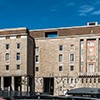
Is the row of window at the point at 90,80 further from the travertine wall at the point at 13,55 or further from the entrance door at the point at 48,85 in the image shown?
the travertine wall at the point at 13,55

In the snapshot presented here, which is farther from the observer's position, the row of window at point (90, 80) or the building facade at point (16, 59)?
the building facade at point (16, 59)

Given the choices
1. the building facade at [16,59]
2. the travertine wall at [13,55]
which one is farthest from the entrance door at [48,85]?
the travertine wall at [13,55]

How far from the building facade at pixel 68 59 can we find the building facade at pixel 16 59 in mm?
Answer: 3461

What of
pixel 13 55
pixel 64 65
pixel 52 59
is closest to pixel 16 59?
pixel 13 55

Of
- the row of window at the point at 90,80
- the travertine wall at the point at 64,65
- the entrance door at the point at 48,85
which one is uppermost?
the travertine wall at the point at 64,65

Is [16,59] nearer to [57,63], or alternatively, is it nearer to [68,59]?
[57,63]

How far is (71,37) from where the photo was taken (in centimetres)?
11712

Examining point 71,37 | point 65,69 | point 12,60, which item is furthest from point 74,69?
point 12,60

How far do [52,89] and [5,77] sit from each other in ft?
50.0

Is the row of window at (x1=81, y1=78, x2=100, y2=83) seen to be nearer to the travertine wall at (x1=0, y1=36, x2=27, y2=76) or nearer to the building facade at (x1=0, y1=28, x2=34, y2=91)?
the building facade at (x1=0, y1=28, x2=34, y2=91)

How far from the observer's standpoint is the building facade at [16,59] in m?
114

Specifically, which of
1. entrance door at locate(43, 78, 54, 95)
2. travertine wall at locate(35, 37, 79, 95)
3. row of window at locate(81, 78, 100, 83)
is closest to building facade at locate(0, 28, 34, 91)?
travertine wall at locate(35, 37, 79, 95)

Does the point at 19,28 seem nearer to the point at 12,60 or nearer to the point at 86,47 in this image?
the point at 12,60

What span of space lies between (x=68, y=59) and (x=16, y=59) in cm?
1578
